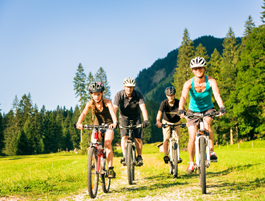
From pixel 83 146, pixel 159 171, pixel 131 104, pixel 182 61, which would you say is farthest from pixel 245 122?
pixel 131 104

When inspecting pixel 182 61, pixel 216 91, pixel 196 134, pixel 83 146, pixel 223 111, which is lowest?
pixel 83 146

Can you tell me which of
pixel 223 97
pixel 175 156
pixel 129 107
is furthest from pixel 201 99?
pixel 223 97

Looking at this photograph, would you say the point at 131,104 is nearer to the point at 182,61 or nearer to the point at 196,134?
the point at 196,134

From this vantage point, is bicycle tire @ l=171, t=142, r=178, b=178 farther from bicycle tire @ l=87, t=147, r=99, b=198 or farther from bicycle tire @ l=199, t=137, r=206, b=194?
bicycle tire @ l=87, t=147, r=99, b=198

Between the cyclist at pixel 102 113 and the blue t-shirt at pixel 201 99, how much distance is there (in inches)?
83.2

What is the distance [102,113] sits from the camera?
688cm

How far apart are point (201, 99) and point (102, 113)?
8.90 ft

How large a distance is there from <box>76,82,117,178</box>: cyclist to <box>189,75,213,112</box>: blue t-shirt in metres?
2.11

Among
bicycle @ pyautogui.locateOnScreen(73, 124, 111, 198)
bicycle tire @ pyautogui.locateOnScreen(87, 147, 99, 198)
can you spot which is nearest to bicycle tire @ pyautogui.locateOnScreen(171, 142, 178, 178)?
bicycle @ pyautogui.locateOnScreen(73, 124, 111, 198)

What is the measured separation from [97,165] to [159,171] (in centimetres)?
465

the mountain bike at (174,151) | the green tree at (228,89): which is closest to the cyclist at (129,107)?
the mountain bike at (174,151)

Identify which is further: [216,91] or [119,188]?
[119,188]

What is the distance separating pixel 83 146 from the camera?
2009 inches

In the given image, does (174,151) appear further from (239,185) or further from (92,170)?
(92,170)
